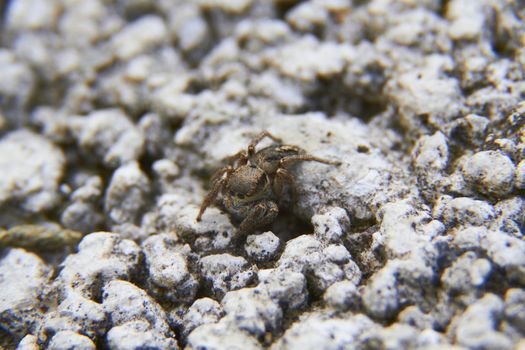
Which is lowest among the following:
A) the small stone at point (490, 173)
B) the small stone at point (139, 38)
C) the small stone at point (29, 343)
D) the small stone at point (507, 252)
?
the small stone at point (29, 343)

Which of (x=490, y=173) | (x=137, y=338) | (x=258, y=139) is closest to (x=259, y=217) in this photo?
(x=258, y=139)

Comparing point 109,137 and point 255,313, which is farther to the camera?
point 109,137

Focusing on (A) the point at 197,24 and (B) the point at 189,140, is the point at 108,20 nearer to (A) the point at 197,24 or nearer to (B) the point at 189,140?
(A) the point at 197,24

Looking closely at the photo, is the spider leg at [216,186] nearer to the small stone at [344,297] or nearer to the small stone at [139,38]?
the small stone at [344,297]

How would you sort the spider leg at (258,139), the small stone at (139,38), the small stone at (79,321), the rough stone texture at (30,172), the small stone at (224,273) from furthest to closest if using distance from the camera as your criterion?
the small stone at (139,38), the rough stone texture at (30,172), the spider leg at (258,139), the small stone at (224,273), the small stone at (79,321)

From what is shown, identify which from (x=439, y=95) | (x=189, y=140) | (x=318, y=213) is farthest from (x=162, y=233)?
(x=439, y=95)

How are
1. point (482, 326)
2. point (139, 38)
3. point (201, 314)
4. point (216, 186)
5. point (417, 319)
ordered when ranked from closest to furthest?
point (482, 326) → point (417, 319) → point (201, 314) → point (216, 186) → point (139, 38)

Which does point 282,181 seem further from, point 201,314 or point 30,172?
point 30,172

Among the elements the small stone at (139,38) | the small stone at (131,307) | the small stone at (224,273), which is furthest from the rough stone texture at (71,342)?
the small stone at (139,38)
